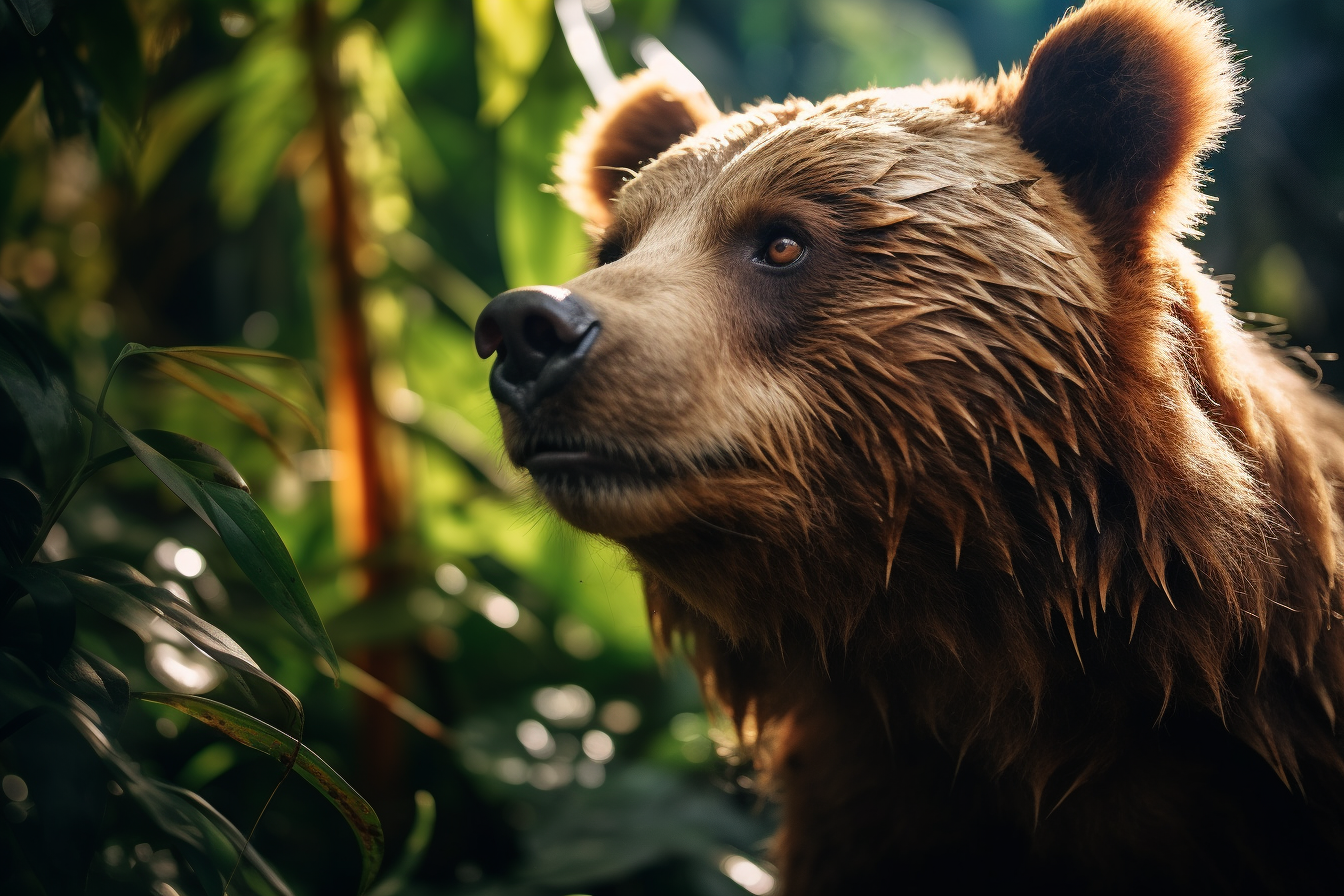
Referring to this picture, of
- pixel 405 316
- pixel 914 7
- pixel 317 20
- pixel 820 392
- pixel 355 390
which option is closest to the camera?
pixel 820 392

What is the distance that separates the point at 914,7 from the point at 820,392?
9.58ft

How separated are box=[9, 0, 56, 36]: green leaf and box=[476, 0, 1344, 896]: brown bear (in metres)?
0.57

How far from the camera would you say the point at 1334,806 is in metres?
1.29

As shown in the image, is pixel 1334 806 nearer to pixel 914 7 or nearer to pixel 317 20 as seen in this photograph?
pixel 317 20

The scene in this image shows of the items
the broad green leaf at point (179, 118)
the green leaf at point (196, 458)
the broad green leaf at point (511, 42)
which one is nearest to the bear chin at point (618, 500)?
the green leaf at point (196, 458)

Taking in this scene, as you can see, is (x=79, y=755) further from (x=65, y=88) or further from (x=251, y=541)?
(x=65, y=88)

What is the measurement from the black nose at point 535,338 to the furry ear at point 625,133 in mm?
686

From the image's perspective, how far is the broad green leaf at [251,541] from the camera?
0.99m

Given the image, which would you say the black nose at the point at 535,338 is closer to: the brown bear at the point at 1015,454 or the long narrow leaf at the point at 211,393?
the brown bear at the point at 1015,454

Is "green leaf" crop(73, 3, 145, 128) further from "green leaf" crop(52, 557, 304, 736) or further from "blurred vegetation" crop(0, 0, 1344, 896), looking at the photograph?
"green leaf" crop(52, 557, 304, 736)

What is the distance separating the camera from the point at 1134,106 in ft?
4.38

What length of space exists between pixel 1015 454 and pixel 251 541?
90 cm

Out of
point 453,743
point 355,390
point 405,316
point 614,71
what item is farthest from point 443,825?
point 614,71

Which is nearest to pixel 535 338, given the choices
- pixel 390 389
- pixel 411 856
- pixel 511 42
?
pixel 411 856
